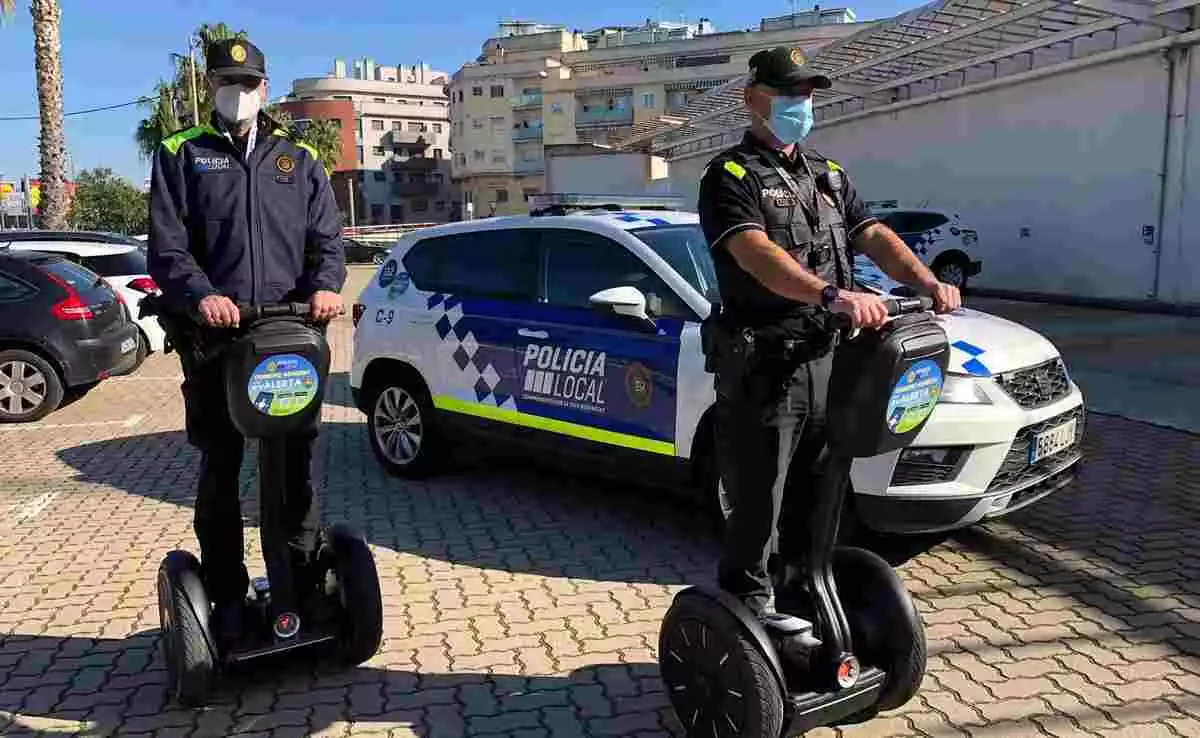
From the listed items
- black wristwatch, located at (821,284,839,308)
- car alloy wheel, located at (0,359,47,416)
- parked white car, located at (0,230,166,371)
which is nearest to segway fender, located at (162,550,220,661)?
black wristwatch, located at (821,284,839,308)

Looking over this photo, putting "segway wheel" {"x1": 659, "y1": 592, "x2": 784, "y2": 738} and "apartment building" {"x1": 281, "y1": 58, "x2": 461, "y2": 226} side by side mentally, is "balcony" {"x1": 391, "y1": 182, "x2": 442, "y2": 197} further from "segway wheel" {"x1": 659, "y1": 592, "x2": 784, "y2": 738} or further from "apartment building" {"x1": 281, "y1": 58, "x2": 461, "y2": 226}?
"segway wheel" {"x1": 659, "y1": 592, "x2": 784, "y2": 738}

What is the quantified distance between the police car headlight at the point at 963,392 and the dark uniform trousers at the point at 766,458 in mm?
1544

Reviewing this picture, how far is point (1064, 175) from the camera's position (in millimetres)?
15789

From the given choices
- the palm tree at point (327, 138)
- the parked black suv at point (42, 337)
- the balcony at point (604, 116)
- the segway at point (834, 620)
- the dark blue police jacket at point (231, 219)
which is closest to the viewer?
the segway at point (834, 620)

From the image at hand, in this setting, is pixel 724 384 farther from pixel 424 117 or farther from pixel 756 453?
pixel 424 117

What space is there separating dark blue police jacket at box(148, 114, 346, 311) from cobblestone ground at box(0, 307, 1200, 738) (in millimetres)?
1437

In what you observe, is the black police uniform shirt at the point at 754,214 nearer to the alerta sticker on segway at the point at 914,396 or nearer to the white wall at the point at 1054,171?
the alerta sticker on segway at the point at 914,396

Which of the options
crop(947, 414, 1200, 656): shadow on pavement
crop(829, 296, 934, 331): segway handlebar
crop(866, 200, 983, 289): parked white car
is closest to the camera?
crop(829, 296, 934, 331): segway handlebar

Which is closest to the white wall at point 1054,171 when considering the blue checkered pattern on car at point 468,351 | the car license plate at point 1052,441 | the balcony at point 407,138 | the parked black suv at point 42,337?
the car license plate at point 1052,441

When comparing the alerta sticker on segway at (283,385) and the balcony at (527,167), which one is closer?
the alerta sticker on segway at (283,385)

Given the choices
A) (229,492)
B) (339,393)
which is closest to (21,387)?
(339,393)

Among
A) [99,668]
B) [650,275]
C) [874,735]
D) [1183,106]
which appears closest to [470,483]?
[650,275]

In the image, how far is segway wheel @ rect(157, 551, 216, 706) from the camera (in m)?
3.22

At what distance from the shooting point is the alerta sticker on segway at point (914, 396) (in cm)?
265
